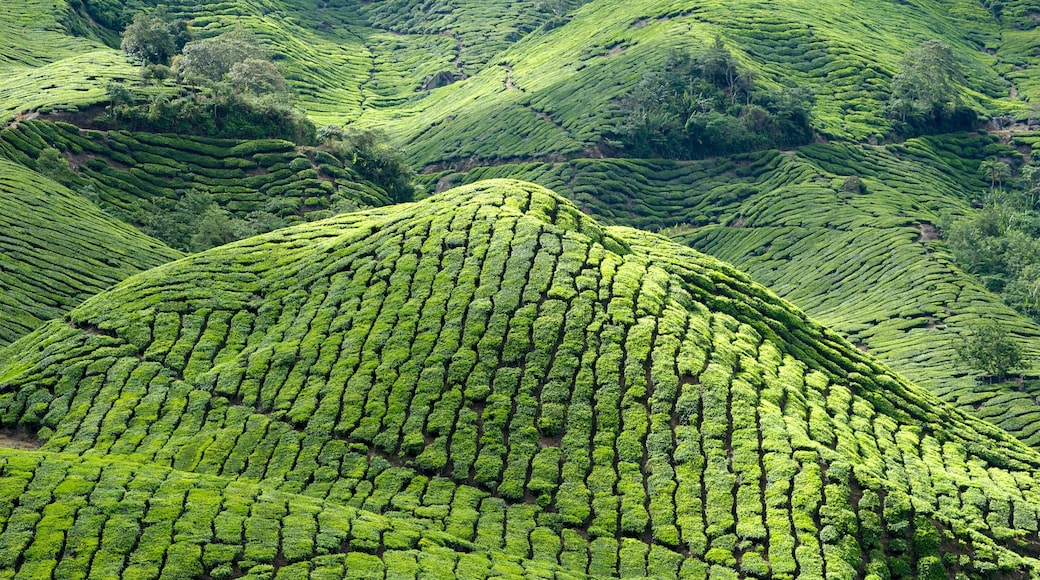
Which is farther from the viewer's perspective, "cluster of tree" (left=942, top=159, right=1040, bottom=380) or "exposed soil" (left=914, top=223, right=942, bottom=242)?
"exposed soil" (left=914, top=223, right=942, bottom=242)

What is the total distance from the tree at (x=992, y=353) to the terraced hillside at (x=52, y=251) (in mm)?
89116

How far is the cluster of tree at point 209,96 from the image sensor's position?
146000mm

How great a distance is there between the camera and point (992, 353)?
110375 millimetres

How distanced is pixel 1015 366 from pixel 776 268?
47556mm

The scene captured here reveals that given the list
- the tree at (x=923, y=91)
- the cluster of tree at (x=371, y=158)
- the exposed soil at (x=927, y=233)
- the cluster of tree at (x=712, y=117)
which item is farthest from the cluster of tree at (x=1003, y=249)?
the cluster of tree at (x=371, y=158)

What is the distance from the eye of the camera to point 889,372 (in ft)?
282

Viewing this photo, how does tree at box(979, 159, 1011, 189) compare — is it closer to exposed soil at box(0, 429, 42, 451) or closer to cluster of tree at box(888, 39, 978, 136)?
cluster of tree at box(888, 39, 978, 136)

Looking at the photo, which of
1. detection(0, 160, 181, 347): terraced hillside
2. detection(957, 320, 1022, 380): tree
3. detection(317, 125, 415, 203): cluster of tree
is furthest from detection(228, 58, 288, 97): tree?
detection(957, 320, 1022, 380): tree

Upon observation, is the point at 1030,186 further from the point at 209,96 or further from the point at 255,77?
the point at 209,96

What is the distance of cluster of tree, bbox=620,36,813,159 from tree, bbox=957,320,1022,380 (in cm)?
7844

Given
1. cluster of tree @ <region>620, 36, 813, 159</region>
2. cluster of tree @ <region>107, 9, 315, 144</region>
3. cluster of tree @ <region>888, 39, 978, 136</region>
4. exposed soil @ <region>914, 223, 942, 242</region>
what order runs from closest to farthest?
cluster of tree @ <region>107, 9, 315, 144</region> < exposed soil @ <region>914, 223, 942, 242</region> < cluster of tree @ <region>620, 36, 813, 159</region> < cluster of tree @ <region>888, 39, 978, 136</region>

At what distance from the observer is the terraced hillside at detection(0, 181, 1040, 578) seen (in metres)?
57.4

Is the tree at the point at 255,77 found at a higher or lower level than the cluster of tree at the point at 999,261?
higher

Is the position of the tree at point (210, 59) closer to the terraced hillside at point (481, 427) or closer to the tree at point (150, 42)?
the tree at point (150, 42)
